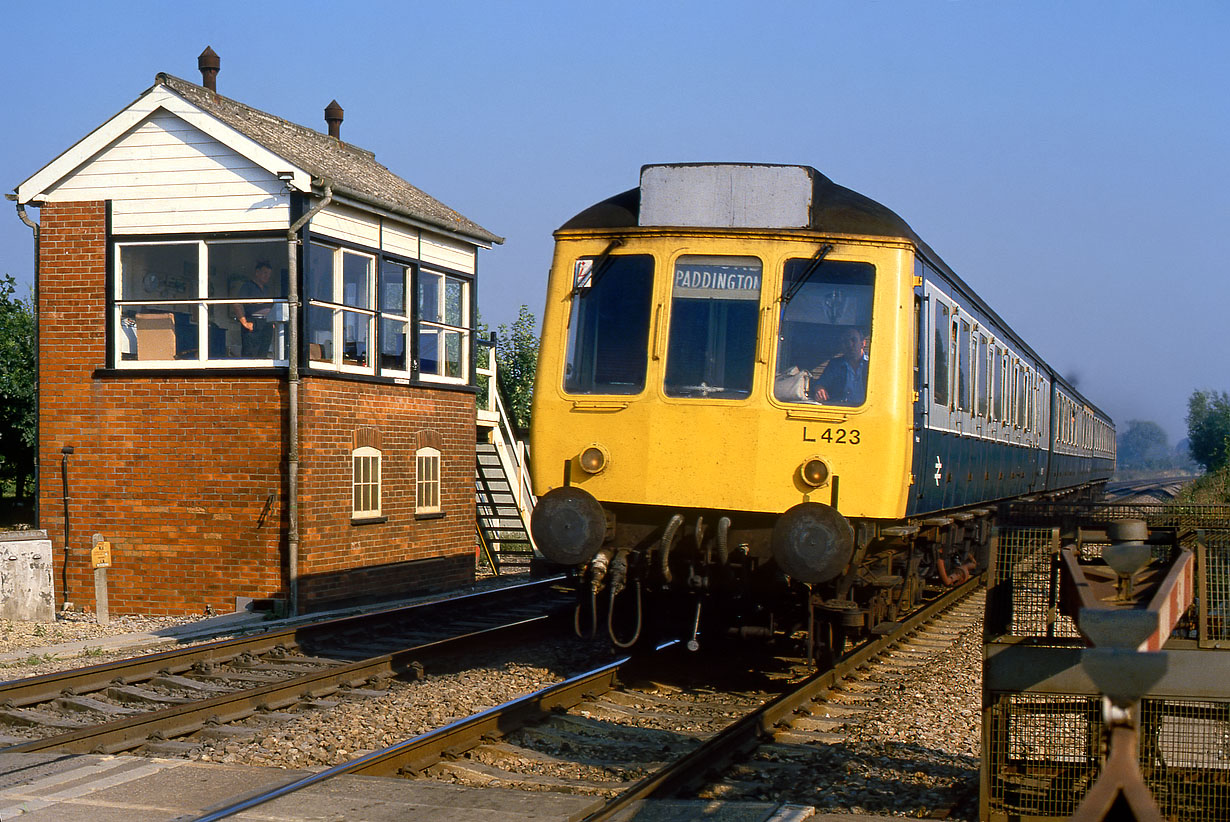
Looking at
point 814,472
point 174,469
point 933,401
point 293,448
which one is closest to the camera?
point 814,472

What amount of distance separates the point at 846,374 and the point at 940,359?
2143 millimetres

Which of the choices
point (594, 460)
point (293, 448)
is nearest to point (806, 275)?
point (594, 460)

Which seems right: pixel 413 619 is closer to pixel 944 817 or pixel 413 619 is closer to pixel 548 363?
pixel 548 363

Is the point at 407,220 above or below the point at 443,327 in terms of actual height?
above

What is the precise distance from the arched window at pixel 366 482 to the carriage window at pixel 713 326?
771cm

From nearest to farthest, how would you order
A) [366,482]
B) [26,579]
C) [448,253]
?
[26,579] → [366,482] → [448,253]

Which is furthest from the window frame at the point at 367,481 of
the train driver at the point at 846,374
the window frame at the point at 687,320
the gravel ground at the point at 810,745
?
the train driver at the point at 846,374

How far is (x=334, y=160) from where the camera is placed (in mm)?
17688

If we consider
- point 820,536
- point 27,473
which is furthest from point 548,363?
point 27,473

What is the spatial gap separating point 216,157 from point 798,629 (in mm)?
9433

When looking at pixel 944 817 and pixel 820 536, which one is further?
pixel 820 536

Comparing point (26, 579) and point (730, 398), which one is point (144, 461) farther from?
point (730, 398)

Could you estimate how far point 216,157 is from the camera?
15.2 m

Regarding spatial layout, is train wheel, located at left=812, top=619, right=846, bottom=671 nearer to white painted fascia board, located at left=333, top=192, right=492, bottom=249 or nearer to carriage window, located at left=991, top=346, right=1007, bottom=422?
carriage window, located at left=991, top=346, right=1007, bottom=422
